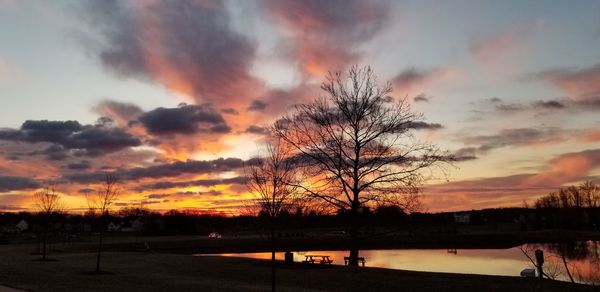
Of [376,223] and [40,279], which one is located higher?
[376,223]

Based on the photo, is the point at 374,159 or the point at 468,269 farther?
the point at 468,269

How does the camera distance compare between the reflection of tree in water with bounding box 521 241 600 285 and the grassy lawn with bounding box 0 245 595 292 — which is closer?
the reflection of tree in water with bounding box 521 241 600 285

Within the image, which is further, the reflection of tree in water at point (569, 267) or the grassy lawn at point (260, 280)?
the grassy lawn at point (260, 280)

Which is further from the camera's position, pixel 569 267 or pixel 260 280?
pixel 569 267

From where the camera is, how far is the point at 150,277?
24.0 metres

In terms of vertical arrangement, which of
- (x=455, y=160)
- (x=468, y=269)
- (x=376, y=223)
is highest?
(x=455, y=160)

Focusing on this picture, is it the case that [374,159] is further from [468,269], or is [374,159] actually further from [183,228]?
[183,228]

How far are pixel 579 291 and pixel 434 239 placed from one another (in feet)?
264

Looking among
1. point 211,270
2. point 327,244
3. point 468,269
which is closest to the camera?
point 211,270

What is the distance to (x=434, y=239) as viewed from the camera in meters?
96.2

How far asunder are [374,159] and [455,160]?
424 centimetres

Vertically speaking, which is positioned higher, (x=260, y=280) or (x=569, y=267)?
(x=260, y=280)

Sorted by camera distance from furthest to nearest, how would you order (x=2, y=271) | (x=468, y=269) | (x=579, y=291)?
(x=468, y=269) → (x=2, y=271) → (x=579, y=291)

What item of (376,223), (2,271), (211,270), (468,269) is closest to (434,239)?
(468,269)
